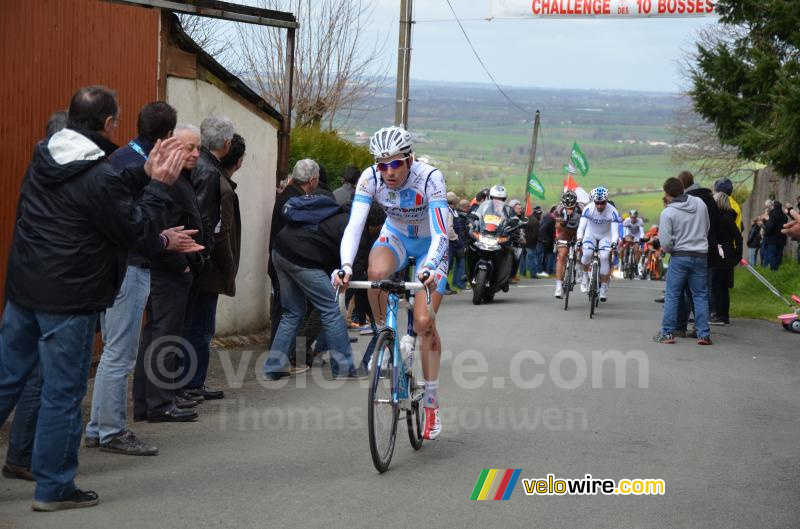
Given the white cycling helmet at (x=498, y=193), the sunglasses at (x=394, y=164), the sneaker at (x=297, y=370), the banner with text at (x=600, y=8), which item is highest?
the banner with text at (x=600, y=8)

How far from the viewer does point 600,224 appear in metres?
19.0

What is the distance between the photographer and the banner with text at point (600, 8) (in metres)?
21.7

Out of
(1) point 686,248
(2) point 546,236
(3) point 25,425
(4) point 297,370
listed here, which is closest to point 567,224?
(1) point 686,248

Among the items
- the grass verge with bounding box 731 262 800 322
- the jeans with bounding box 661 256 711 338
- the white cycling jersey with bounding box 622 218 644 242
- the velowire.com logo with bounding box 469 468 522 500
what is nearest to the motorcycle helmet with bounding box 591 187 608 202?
the grass verge with bounding box 731 262 800 322

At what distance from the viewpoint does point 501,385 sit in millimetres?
10641

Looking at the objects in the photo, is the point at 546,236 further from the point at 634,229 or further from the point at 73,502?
the point at 73,502

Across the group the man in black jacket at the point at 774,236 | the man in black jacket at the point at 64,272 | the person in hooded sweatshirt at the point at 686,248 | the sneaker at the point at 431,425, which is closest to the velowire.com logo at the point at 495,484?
the sneaker at the point at 431,425

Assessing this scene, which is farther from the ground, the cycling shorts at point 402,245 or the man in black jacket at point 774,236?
the cycling shorts at point 402,245

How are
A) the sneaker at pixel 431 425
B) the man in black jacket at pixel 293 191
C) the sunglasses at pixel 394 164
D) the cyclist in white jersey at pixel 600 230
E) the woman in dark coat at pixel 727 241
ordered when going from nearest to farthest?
the sunglasses at pixel 394 164, the sneaker at pixel 431 425, the man in black jacket at pixel 293 191, the woman in dark coat at pixel 727 241, the cyclist in white jersey at pixel 600 230

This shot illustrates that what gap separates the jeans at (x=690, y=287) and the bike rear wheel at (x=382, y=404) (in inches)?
318

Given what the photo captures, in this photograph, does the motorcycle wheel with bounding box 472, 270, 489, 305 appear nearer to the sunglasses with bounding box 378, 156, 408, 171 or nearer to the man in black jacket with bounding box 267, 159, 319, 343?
the man in black jacket with bounding box 267, 159, 319, 343

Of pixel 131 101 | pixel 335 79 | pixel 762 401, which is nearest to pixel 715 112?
pixel 335 79

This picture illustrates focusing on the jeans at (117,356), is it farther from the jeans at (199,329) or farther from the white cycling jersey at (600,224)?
the white cycling jersey at (600,224)

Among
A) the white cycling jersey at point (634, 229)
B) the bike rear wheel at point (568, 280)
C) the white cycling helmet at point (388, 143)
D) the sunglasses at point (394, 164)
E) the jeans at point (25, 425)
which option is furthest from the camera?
the white cycling jersey at point (634, 229)
